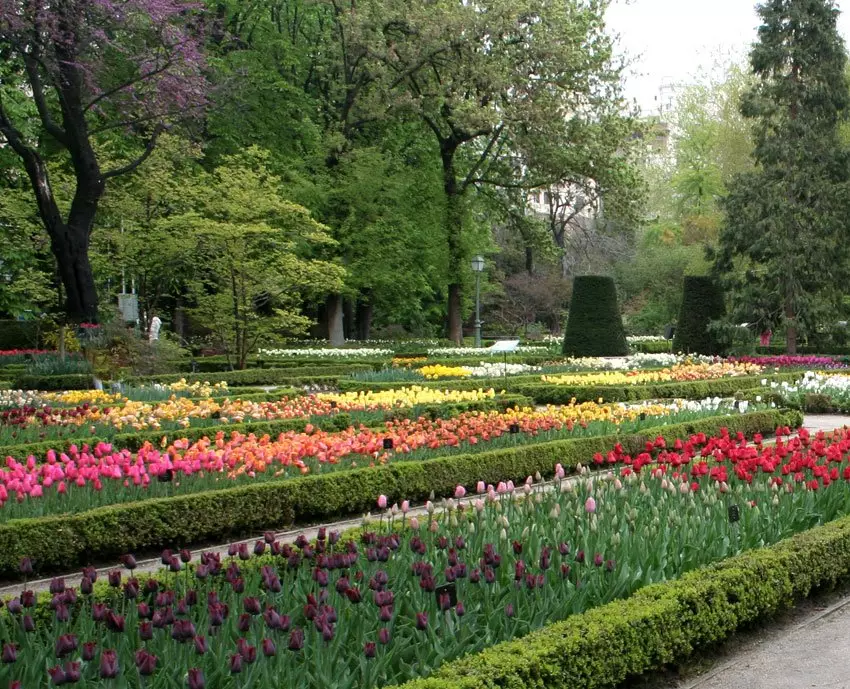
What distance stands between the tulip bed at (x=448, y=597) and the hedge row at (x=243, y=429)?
490 centimetres

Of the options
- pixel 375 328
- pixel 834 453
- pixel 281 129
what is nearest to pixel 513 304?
pixel 375 328

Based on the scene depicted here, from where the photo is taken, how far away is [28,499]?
7008 millimetres

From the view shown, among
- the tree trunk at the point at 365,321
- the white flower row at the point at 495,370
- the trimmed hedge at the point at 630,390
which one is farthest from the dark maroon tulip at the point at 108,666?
the tree trunk at the point at 365,321

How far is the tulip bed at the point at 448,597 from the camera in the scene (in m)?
3.61

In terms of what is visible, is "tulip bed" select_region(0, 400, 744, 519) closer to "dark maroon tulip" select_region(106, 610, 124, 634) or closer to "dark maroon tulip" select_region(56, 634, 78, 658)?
"dark maroon tulip" select_region(106, 610, 124, 634)

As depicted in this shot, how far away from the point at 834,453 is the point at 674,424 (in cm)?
421

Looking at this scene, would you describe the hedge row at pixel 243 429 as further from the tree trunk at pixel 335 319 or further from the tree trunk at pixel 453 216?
the tree trunk at pixel 335 319

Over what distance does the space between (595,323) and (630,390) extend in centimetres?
1310

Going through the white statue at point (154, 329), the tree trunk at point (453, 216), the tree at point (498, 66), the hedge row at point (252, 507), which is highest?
the tree at point (498, 66)

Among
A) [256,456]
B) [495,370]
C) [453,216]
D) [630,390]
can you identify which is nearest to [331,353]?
[453,216]

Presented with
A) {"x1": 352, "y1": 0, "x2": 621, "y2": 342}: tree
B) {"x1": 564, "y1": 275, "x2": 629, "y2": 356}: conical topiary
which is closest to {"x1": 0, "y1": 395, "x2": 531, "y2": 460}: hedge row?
{"x1": 564, "y1": 275, "x2": 629, "y2": 356}: conical topiary

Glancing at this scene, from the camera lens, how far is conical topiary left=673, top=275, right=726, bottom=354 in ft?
95.2

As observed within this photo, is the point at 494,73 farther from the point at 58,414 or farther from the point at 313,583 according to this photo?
the point at 313,583

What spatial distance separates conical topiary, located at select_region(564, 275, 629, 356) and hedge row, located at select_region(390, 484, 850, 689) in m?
22.4
